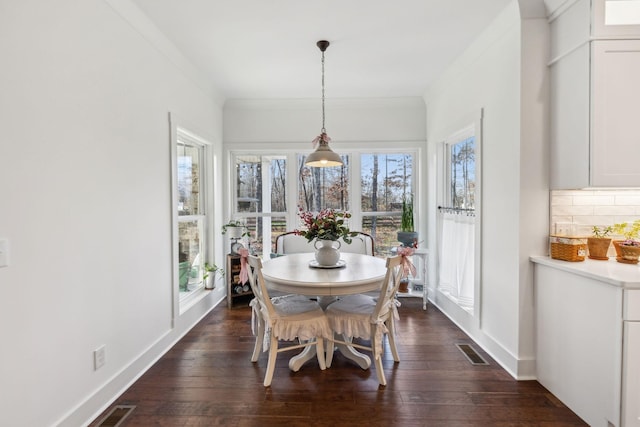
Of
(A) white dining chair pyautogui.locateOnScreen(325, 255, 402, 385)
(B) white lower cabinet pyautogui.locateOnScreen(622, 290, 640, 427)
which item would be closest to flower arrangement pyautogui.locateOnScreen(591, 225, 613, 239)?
(B) white lower cabinet pyautogui.locateOnScreen(622, 290, 640, 427)

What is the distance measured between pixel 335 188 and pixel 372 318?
100 inches

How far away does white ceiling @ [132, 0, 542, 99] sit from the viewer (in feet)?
7.72

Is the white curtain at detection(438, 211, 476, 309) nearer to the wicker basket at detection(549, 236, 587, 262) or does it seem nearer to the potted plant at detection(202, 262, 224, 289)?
the wicker basket at detection(549, 236, 587, 262)

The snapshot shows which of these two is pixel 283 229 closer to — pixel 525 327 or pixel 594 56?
pixel 525 327

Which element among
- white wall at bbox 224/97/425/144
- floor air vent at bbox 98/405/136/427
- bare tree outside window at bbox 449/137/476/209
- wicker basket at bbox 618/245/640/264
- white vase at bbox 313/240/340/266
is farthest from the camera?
white wall at bbox 224/97/425/144

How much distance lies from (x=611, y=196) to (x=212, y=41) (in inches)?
130

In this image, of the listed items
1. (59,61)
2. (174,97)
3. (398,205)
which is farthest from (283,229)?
(59,61)

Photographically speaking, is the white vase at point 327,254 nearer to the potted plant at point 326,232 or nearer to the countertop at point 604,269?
the potted plant at point 326,232

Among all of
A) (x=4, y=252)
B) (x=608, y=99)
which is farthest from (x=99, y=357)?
(x=608, y=99)

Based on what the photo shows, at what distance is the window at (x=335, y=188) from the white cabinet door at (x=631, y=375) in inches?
117

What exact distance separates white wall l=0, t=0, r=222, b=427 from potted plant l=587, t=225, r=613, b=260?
3152mm

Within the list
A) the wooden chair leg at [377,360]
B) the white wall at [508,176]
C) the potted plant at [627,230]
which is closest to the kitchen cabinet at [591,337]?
the white wall at [508,176]

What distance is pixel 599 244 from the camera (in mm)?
2158

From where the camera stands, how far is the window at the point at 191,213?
3.41m
